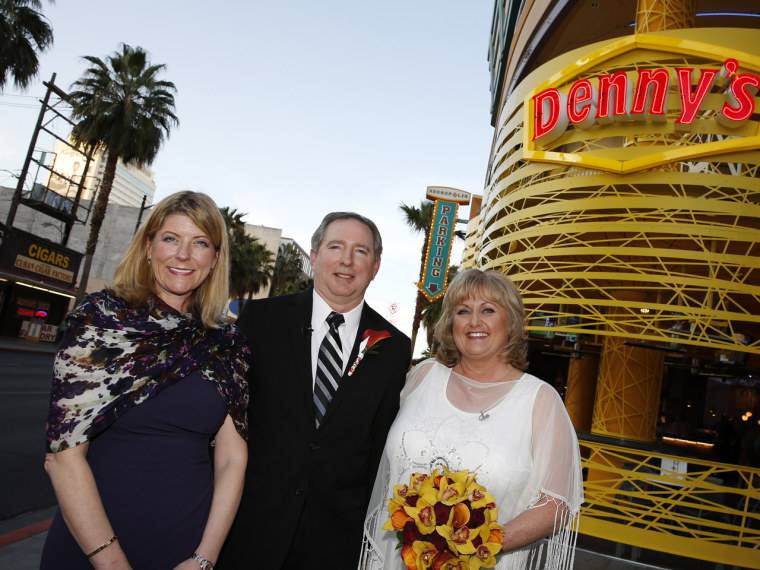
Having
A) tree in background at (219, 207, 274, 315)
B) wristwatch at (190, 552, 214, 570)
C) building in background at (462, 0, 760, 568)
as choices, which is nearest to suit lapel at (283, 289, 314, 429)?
wristwatch at (190, 552, 214, 570)

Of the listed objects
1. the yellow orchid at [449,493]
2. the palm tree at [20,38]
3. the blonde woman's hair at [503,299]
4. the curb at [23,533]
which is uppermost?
the palm tree at [20,38]

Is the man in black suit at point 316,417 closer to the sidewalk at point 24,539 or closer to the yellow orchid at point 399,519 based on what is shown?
the yellow orchid at point 399,519

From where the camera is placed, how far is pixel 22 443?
8117 mm

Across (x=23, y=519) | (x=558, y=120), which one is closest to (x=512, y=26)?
(x=558, y=120)

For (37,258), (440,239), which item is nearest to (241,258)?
(37,258)

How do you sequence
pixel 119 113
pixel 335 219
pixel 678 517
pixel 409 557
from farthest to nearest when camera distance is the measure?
pixel 119 113 → pixel 678 517 → pixel 335 219 → pixel 409 557

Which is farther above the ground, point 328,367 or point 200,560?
point 328,367

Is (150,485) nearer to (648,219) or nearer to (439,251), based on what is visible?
(648,219)

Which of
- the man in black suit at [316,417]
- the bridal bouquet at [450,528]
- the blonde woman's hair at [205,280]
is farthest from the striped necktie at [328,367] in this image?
the bridal bouquet at [450,528]

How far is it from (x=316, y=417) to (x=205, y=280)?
958 mm

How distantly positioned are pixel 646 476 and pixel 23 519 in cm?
857

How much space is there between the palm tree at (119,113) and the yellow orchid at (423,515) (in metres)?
25.4

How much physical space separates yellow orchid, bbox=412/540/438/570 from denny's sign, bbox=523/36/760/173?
9.39 meters

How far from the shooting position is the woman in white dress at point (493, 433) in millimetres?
2750
